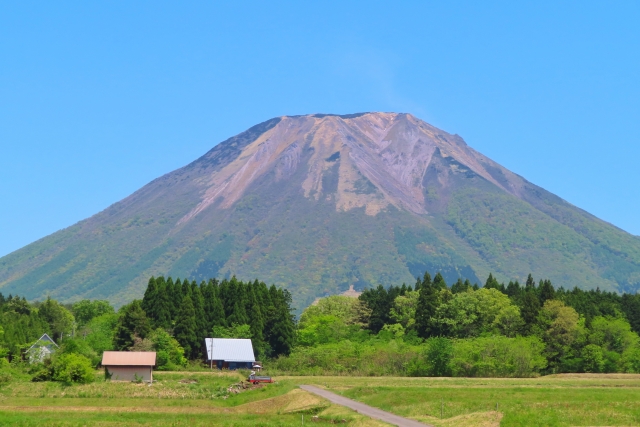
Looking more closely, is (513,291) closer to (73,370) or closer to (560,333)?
(560,333)

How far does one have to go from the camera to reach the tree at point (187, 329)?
311 feet

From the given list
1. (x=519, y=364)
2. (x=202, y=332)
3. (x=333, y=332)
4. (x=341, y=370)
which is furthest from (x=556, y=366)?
(x=202, y=332)

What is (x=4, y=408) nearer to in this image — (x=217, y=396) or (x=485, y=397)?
(x=217, y=396)

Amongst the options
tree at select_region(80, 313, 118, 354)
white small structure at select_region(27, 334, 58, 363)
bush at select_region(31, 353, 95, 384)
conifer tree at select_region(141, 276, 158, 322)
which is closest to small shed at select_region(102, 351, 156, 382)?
bush at select_region(31, 353, 95, 384)

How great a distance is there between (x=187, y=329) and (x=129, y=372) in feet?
54.2

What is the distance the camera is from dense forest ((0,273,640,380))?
87.2 metres

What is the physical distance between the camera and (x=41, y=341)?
315 ft

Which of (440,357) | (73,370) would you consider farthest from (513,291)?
(73,370)

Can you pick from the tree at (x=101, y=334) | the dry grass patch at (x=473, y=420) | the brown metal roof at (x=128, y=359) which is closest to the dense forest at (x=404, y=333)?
the tree at (x=101, y=334)

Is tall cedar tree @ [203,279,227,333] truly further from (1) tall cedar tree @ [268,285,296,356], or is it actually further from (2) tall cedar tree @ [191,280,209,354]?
(1) tall cedar tree @ [268,285,296,356]

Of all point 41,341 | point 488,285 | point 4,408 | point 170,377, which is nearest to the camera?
point 4,408

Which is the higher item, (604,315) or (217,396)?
(604,315)

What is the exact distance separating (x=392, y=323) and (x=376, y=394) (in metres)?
55.0

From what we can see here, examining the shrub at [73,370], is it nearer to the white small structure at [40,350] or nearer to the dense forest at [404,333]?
the dense forest at [404,333]
